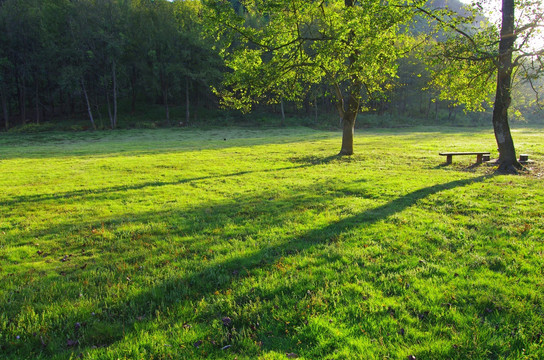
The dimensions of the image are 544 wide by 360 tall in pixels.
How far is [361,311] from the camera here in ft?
15.0

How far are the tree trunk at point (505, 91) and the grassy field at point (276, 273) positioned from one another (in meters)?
4.21

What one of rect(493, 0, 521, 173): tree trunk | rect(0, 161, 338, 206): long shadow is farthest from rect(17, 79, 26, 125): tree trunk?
rect(493, 0, 521, 173): tree trunk

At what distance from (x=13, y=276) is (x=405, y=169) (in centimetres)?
1690

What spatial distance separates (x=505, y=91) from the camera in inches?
602

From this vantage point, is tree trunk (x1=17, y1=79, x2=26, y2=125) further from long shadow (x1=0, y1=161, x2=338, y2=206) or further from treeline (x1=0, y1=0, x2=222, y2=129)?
long shadow (x1=0, y1=161, x2=338, y2=206)

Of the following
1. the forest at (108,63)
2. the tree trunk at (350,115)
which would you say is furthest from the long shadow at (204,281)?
the forest at (108,63)

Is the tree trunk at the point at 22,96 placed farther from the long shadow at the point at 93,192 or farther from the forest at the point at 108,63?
the long shadow at the point at 93,192

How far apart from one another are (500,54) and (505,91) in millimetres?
2239

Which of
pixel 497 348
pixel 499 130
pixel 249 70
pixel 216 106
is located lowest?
pixel 497 348

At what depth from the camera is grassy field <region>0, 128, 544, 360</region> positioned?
4.05 m

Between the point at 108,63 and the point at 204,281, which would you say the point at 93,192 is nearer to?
the point at 204,281

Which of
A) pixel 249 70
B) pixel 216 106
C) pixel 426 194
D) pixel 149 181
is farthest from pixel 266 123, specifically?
pixel 426 194

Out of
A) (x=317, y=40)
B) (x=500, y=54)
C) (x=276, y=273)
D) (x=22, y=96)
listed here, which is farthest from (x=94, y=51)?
(x=276, y=273)

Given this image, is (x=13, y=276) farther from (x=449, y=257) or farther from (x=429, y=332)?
(x=449, y=257)
